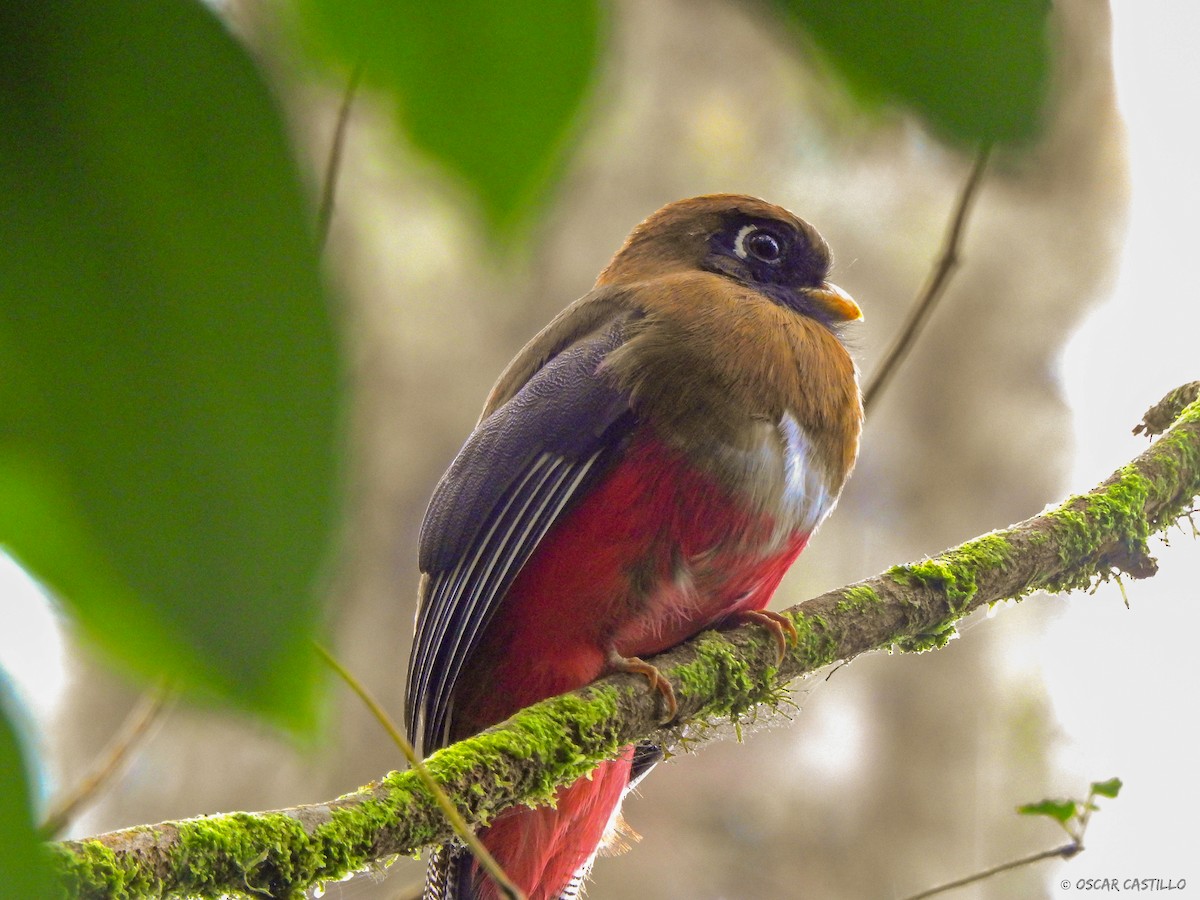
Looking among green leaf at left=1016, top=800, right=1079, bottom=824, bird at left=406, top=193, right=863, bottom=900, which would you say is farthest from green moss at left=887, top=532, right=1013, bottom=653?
green leaf at left=1016, top=800, right=1079, bottom=824

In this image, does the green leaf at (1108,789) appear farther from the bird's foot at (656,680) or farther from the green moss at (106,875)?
the green moss at (106,875)

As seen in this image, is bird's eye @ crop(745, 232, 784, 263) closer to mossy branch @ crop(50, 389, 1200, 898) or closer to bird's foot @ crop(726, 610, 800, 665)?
mossy branch @ crop(50, 389, 1200, 898)

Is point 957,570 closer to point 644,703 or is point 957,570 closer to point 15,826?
point 644,703

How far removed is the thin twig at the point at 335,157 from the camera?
0.25 m

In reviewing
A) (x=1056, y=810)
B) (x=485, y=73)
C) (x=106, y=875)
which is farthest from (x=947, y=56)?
(x=1056, y=810)

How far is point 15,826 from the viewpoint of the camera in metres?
0.23

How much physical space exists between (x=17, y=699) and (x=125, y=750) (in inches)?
85.5

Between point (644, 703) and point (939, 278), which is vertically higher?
point (939, 278)

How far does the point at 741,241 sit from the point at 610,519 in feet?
3.19

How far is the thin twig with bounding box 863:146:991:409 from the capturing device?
1.04 feet

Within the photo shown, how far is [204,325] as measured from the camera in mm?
247

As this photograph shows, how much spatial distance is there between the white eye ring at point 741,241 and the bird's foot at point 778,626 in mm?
935

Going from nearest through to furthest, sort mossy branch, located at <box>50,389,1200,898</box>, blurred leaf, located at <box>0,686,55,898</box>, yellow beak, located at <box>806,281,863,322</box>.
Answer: blurred leaf, located at <box>0,686,55,898</box> → mossy branch, located at <box>50,389,1200,898</box> → yellow beak, located at <box>806,281,863,322</box>

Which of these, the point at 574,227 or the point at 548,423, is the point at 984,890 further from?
the point at 548,423
